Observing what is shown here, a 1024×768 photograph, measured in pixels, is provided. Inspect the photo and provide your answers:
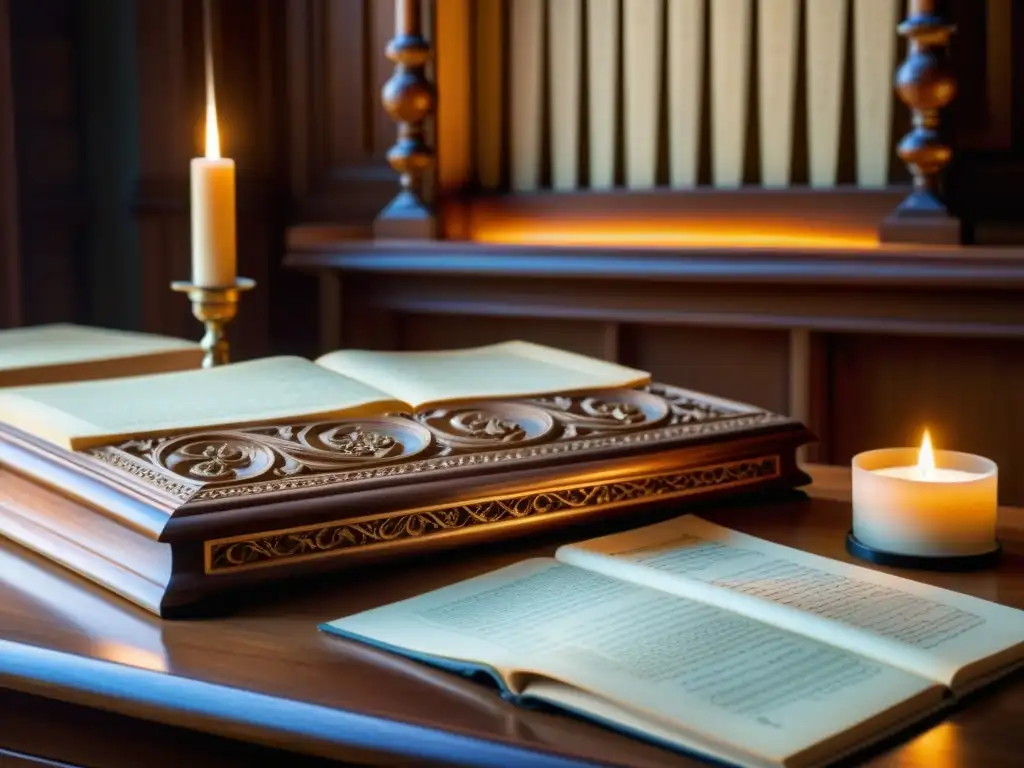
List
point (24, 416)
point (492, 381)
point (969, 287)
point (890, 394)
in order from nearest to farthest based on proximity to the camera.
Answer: point (24, 416) < point (492, 381) < point (969, 287) < point (890, 394)

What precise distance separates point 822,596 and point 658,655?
16 cm

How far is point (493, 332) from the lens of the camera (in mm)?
2385

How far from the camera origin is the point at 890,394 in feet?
6.66

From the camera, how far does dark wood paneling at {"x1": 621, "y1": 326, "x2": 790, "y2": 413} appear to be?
212 cm

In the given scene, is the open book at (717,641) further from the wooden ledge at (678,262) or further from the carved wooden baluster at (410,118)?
the carved wooden baluster at (410,118)

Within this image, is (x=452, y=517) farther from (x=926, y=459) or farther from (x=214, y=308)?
(x=214, y=308)

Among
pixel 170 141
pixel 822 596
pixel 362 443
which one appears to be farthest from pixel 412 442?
pixel 170 141

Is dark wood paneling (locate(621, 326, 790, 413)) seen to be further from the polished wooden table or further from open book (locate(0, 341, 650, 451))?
the polished wooden table

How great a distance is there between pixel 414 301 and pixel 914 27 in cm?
99

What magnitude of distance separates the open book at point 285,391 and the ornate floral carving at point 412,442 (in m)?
0.01

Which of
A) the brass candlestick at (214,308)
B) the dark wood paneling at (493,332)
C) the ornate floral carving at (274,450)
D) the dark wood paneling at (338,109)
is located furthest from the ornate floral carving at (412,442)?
the dark wood paneling at (338,109)

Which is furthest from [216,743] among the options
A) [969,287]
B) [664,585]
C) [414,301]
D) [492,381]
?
[414,301]

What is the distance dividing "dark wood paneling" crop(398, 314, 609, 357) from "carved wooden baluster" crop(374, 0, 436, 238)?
6.8 inches

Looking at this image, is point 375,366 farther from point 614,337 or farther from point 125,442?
point 614,337
